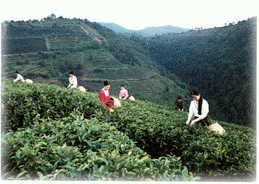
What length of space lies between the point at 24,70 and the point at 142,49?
76.9m

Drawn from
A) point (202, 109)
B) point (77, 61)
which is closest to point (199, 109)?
point (202, 109)

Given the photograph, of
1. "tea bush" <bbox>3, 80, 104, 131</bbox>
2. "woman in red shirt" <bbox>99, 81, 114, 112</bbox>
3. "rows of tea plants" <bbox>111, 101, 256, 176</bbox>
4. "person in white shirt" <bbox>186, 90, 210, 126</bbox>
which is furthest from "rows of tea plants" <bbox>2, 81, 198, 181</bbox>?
"person in white shirt" <bbox>186, 90, 210, 126</bbox>

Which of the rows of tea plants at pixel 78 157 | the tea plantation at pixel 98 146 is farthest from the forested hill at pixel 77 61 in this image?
the rows of tea plants at pixel 78 157

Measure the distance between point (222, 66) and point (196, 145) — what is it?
71.4 meters

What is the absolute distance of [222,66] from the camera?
66.9 m

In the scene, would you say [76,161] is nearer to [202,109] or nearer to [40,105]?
[40,105]

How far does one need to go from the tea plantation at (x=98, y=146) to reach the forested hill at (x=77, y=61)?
4852cm

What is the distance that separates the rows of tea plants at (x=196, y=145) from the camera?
3.74m

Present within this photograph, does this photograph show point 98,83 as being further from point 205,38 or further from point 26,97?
point 205,38

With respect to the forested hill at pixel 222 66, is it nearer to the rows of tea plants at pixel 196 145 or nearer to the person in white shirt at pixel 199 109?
the person in white shirt at pixel 199 109

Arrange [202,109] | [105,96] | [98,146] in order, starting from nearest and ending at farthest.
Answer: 1. [98,146]
2. [202,109]
3. [105,96]

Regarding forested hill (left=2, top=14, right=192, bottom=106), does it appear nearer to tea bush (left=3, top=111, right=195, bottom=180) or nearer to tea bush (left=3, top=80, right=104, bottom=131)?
tea bush (left=3, top=80, right=104, bottom=131)

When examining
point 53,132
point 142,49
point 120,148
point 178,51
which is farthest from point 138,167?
point 142,49

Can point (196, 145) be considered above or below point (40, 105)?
below
